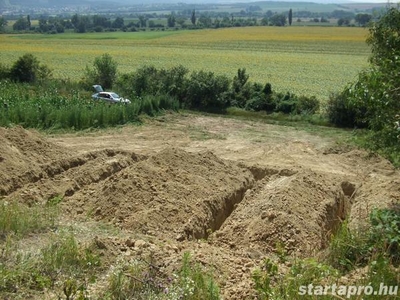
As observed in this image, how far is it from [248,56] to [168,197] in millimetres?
40555

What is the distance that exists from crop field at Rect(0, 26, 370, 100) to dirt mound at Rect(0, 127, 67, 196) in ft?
61.0

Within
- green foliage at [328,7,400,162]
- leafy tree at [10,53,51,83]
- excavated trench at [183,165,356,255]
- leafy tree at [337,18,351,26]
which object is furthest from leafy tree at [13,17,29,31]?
green foliage at [328,7,400,162]

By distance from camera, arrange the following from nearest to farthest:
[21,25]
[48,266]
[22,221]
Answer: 1. [48,266]
2. [22,221]
3. [21,25]

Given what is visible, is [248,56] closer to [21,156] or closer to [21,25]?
[21,156]

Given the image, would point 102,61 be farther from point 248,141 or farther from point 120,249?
point 120,249

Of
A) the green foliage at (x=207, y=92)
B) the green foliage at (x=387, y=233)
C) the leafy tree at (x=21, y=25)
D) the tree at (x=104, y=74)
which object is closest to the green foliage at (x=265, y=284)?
the green foliage at (x=387, y=233)

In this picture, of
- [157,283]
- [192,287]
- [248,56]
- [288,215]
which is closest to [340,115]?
[288,215]

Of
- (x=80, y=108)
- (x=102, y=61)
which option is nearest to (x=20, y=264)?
(x=80, y=108)

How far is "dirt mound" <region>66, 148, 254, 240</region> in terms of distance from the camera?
38.0ft

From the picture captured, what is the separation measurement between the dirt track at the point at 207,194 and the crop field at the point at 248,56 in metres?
14.8

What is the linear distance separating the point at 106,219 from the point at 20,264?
4.33m

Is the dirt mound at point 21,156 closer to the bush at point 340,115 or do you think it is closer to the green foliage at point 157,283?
the green foliage at point 157,283

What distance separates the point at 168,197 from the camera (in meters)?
12.6

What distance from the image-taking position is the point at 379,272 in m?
A: 6.42
